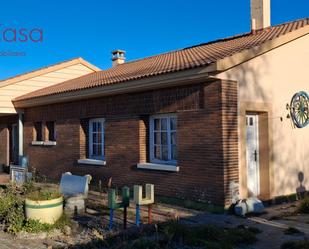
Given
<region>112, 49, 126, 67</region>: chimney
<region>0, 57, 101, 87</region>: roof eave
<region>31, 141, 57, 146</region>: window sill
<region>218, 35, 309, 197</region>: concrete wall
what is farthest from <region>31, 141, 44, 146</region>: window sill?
<region>218, 35, 309, 197</region>: concrete wall

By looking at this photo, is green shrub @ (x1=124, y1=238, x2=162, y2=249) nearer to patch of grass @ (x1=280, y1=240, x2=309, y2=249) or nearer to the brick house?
patch of grass @ (x1=280, y1=240, x2=309, y2=249)

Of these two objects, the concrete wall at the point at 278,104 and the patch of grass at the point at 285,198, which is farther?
the patch of grass at the point at 285,198

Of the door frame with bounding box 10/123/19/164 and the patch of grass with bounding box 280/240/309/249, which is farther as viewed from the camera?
the door frame with bounding box 10/123/19/164

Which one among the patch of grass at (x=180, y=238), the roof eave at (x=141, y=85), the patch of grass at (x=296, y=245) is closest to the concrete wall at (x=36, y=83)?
the roof eave at (x=141, y=85)

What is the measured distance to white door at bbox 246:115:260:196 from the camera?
9.65 m

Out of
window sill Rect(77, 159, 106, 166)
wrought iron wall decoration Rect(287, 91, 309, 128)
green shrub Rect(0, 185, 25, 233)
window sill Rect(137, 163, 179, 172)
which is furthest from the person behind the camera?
window sill Rect(77, 159, 106, 166)

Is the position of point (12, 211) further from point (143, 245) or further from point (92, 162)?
point (92, 162)

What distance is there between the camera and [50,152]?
1468 cm

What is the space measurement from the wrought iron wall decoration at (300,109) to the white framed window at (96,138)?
18.4 ft

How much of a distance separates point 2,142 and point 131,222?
13.2m

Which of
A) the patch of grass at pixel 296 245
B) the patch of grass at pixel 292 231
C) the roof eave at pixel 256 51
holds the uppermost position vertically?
the roof eave at pixel 256 51

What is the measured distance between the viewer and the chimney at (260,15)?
12688 mm

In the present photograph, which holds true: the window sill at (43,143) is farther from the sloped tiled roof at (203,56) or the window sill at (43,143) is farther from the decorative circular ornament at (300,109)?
the decorative circular ornament at (300,109)

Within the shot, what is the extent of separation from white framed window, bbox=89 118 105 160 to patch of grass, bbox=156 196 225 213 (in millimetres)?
3290
